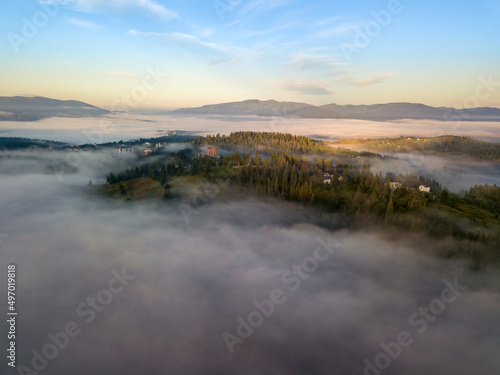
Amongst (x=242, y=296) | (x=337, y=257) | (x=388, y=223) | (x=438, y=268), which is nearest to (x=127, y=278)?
(x=242, y=296)

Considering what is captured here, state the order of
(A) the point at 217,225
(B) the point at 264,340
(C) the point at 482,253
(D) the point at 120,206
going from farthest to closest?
(D) the point at 120,206, (A) the point at 217,225, (C) the point at 482,253, (B) the point at 264,340

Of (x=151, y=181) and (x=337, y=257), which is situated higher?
(x=151, y=181)

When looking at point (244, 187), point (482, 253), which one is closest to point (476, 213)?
point (482, 253)

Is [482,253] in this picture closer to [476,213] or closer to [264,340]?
[476,213]

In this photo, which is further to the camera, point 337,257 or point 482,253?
point 337,257

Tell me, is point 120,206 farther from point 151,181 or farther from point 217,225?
point 217,225

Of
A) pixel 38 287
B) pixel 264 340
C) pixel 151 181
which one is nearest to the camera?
pixel 264 340

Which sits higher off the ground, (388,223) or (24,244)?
(388,223)

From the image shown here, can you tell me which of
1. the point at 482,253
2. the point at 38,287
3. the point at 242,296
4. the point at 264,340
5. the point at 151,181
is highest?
the point at 151,181

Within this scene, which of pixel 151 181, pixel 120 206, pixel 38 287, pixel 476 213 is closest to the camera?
pixel 38 287
